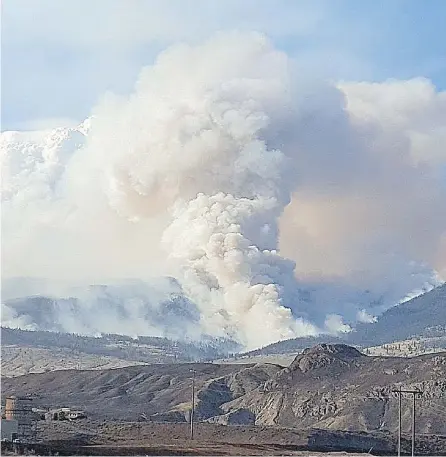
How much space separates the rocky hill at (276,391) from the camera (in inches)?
5261

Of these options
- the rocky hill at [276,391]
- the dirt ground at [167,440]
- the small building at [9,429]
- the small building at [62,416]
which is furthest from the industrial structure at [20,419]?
the rocky hill at [276,391]

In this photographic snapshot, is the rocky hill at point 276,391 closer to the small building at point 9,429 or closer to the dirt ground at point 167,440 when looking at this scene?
the dirt ground at point 167,440

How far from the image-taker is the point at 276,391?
153250 millimetres

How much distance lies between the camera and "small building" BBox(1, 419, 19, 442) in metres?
85.6

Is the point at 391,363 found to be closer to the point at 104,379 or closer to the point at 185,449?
the point at 104,379

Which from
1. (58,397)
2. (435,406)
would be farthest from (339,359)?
(58,397)

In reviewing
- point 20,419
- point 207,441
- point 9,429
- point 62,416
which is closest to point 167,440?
point 207,441

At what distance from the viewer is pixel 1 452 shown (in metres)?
72.4

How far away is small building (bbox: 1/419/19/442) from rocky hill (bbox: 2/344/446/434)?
52.1m

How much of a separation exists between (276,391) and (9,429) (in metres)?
72.1

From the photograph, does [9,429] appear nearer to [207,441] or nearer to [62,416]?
[207,441]

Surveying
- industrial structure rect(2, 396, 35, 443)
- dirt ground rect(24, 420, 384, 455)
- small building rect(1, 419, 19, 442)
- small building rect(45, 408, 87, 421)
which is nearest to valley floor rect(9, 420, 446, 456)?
dirt ground rect(24, 420, 384, 455)

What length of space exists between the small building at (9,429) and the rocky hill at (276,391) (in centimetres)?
Answer: 5213

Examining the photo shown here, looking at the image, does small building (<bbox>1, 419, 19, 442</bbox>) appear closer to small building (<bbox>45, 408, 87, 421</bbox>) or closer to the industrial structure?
the industrial structure
